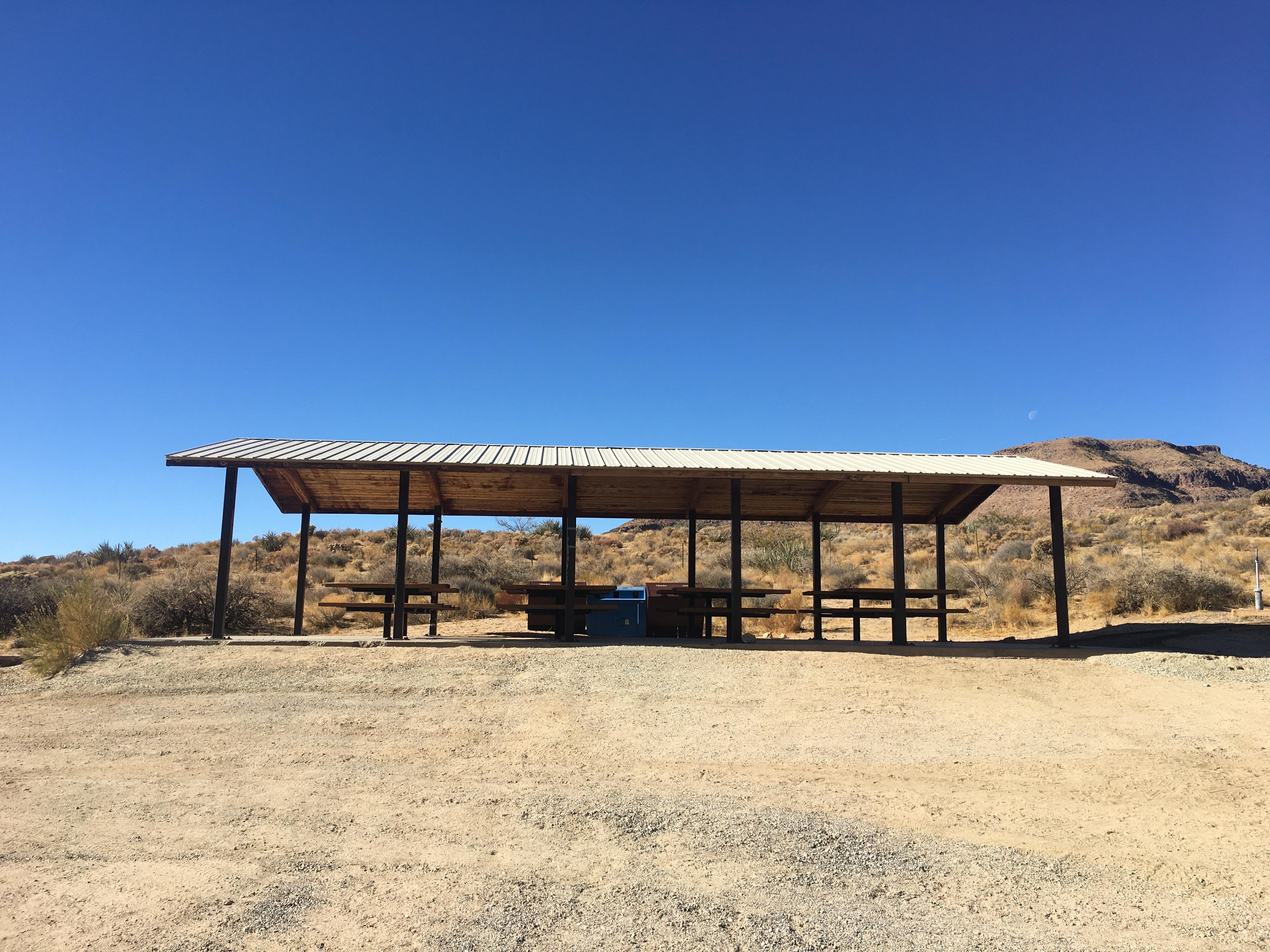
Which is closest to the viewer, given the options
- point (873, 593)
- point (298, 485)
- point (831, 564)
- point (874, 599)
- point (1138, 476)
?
point (874, 599)

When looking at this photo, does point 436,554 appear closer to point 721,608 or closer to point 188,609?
point 188,609

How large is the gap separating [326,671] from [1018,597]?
16.8m

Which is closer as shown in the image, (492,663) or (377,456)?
(492,663)

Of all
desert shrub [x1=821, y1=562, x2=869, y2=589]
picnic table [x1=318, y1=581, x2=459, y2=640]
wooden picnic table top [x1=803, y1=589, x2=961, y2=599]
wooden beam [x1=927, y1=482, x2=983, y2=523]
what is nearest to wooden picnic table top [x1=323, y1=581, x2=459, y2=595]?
picnic table [x1=318, y1=581, x2=459, y2=640]

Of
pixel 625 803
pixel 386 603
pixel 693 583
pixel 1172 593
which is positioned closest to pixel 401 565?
pixel 386 603

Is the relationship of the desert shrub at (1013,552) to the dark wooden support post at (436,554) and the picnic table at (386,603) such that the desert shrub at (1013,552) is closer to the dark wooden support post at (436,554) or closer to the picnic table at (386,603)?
the dark wooden support post at (436,554)

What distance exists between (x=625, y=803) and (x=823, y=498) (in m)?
9.58

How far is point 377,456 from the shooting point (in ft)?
39.7

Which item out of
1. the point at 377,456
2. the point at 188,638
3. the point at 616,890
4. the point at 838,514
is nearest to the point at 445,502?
the point at 377,456

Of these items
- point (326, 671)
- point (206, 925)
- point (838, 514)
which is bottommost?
point (206, 925)

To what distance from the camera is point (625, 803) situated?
5934 millimetres

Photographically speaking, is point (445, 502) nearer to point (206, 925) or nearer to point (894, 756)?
point (894, 756)

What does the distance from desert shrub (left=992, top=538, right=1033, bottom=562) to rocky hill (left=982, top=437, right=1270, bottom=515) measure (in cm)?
2846

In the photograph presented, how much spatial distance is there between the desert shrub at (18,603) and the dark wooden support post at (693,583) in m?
11.8
